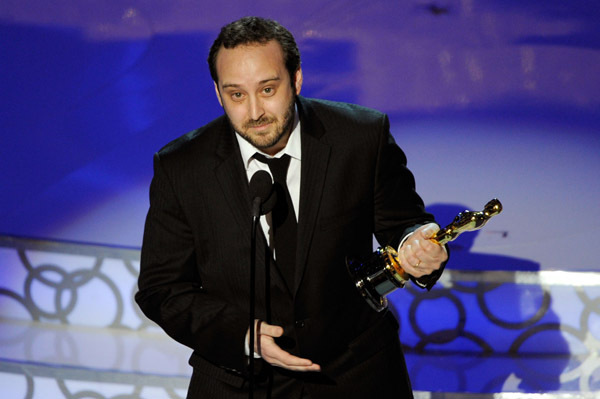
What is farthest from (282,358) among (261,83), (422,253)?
(261,83)

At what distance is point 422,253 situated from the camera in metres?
1.94

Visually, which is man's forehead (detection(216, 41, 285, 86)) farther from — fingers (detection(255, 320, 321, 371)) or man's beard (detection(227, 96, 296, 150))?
fingers (detection(255, 320, 321, 371))

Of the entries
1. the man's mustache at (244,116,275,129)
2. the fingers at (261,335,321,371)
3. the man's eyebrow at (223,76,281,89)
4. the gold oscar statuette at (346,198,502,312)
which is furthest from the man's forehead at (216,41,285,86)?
the fingers at (261,335,321,371)

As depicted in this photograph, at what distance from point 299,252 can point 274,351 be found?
30cm

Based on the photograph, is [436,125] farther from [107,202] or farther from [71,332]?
[71,332]

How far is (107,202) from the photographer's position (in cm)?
462

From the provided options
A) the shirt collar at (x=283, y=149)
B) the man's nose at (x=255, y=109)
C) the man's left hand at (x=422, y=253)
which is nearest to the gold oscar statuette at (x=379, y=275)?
the man's left hand at (x=422, y=253)

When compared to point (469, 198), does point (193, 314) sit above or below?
below

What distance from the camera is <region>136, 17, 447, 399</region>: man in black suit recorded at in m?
2.09

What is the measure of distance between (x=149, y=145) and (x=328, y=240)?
8.58 feet

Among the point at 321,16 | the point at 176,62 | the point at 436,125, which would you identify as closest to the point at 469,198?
the point at 436,125

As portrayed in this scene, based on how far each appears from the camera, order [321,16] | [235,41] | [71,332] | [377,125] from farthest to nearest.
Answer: [71,332]
[321,16]
[377,125]
[235,41]

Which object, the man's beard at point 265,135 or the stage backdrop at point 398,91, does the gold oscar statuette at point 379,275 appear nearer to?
the man's beard at point 265,135

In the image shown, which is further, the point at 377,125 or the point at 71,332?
the point at 71,332
